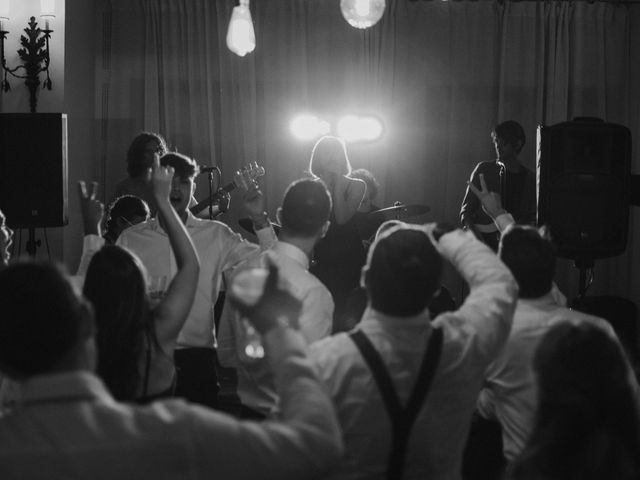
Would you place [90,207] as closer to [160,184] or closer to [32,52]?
[160,184]

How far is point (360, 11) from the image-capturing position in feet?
9.81

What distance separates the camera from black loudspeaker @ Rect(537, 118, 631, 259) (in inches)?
157

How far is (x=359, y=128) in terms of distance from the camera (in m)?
6.44

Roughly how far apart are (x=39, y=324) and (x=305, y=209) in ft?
4.05

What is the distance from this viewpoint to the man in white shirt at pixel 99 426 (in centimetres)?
103

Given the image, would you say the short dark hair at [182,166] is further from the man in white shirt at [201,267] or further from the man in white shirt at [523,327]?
the man in white shirt at [523,327]

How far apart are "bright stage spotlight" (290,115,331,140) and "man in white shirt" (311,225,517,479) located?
15.7ft

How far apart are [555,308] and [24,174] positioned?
3114 millimetres

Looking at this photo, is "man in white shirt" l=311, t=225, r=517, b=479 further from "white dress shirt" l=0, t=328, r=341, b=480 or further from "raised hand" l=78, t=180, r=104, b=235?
"raised hand" l=78, t=180, r=104, b=235

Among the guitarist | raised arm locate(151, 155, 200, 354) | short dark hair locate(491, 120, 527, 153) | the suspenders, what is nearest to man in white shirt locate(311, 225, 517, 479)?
the suspenders

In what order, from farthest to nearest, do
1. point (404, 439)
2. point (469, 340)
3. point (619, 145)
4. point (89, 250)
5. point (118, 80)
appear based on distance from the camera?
point (118, 80)
point (619, 145)
point (89, 250)
point (469, 340)
point (404, 439)

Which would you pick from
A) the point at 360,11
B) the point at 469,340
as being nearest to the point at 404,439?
the point at 469,340

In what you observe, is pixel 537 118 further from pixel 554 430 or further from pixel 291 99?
pixel 554 430

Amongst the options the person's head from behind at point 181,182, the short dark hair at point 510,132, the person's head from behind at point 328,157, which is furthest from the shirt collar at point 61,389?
the short dark hair at point 510,132
